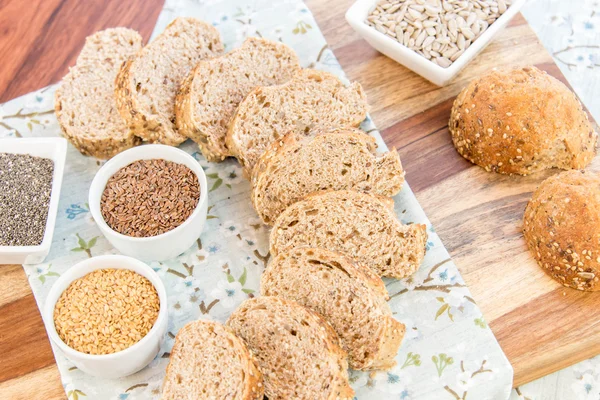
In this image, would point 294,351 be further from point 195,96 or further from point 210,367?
point 195,96

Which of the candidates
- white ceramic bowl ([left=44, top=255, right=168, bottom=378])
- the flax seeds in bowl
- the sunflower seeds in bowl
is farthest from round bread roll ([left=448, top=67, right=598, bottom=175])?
white ceramic bowl ([left=44, top=255, right=168, bottom=378])

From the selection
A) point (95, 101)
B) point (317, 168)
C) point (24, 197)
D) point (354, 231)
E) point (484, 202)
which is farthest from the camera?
point (95, 101)

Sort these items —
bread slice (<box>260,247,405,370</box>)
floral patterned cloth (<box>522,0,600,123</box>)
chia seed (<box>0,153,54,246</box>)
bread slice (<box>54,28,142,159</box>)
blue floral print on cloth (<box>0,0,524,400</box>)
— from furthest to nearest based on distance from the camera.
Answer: floral patterned cloth (<box>522,0,600,123</box>), bread slice (<box>54,28,142,159</box>), chia seed (<box>0,153,54,246</box>), blue floral print on cloth (<box>0,0,524,400</box>), bread slice (<box>260,247,405,370</box>)

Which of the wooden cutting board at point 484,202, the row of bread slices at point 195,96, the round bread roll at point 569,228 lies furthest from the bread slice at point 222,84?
the round bread roll at point 569,228

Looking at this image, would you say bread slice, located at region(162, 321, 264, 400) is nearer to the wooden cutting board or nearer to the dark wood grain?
the wooden cutting board

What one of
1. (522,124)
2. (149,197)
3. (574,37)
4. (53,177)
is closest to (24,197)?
(53,177)

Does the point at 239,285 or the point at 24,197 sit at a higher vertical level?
the point at 24,197

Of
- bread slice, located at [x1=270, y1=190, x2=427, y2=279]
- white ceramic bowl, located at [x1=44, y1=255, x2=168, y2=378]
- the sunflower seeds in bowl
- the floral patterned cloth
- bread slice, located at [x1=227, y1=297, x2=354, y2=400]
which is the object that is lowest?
white ceramic bowl, located at [x1=44, y1=255, x2=168, y2=378]

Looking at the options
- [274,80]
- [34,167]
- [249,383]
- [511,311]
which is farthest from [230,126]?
[511,311]
